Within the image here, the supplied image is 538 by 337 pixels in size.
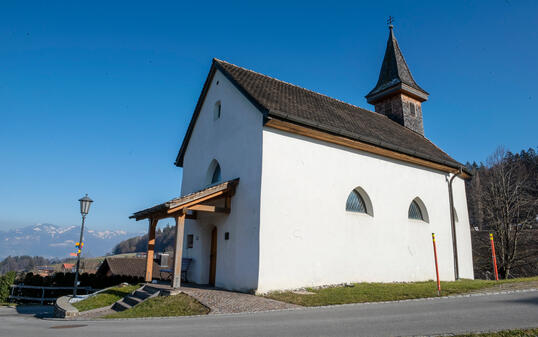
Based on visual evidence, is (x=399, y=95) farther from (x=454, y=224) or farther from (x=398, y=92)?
(x=454, y=224)

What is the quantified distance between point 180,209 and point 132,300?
9.76 ft

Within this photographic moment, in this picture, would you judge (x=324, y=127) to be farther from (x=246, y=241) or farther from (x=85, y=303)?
(x=85, y=303)

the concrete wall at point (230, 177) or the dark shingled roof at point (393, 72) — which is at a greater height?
the dark shingled roof at point (393, 72)

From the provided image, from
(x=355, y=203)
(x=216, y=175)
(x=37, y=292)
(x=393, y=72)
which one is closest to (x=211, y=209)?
(x=216, y=175)

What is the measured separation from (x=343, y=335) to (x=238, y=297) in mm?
4619

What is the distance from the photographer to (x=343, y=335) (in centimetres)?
543

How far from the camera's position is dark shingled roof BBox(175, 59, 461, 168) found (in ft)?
38.5

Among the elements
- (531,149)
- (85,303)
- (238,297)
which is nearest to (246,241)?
(238,297)

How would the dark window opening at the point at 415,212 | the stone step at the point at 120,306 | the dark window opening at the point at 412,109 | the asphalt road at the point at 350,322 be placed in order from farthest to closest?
the dark window opening at the point at 412,109
the dark window opening at the point at 415,212
the stone step at the point at 120,306
the asphalt road at the point at 350,322

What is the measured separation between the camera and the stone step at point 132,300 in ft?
32.8

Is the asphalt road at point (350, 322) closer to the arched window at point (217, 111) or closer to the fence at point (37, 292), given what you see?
the arched window at point (217, 111)

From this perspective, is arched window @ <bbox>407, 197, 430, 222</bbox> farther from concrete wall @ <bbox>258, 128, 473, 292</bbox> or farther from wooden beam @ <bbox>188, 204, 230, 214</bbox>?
wooden beam @ <bbox>188, 204, 230, 214</bbox>

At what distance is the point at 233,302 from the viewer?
8.84 metres

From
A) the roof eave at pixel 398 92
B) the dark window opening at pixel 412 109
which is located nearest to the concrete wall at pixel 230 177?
the roof eave at pixel 398 92
